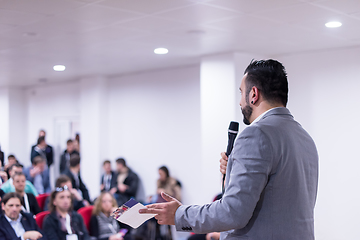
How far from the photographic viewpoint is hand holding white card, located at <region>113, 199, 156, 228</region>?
1740mm

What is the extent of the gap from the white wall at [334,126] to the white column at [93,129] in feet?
14.0

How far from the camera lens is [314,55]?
6.44 m

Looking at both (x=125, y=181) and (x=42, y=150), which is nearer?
(x=125, y=181)

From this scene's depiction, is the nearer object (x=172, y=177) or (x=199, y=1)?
(x=199, y=1)

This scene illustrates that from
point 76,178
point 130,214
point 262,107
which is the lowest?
point 76,178

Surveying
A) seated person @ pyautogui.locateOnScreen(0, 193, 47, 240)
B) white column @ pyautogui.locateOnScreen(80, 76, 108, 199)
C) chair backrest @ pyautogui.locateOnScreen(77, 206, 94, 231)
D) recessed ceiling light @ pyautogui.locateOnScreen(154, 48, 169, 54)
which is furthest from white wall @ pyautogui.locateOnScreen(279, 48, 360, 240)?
white column @ pyautogui.locateOnScreen(80, 76, 108, 199)

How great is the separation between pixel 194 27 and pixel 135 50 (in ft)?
5.31

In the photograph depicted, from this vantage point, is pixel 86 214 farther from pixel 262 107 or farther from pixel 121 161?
pixel 262 107

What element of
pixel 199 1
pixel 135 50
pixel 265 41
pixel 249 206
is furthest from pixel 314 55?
pixel 249 206

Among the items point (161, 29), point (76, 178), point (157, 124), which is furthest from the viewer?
point (157, 124)

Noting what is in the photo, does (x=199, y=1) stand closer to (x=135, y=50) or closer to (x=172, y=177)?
(x=135, y=50)

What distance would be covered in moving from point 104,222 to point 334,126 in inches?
139

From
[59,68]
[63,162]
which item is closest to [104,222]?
[59,68]

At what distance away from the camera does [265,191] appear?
165cm
